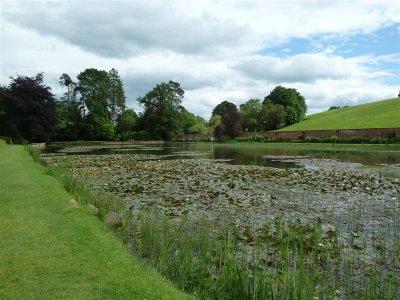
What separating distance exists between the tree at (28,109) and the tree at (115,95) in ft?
133

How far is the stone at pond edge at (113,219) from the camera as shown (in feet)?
33.3

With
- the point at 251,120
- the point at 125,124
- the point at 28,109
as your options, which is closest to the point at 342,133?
the point at 251,120

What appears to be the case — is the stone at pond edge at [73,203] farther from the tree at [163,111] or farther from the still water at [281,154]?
the tree at [163,111]

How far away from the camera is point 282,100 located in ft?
347

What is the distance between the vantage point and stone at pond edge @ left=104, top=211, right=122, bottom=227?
10141 mm

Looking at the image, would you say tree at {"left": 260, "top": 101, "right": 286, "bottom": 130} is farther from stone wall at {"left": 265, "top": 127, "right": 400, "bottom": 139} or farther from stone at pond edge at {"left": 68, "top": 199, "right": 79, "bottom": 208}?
stone at pond edge at {"left": 68, "top": 199, "right": 79, "bottom": 208}

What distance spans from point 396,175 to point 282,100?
8617 centimetres

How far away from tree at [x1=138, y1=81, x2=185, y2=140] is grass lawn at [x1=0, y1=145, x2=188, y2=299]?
93546mm

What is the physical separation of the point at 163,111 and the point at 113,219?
95.4m

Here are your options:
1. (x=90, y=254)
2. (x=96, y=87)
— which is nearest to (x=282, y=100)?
(x=96, y=87)

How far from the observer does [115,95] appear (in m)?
110

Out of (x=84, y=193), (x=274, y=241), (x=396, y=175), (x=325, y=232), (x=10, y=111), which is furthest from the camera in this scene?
(x=10, y=111)

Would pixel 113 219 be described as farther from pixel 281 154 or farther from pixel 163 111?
pixel 163 111

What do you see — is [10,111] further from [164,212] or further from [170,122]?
[164,212]
